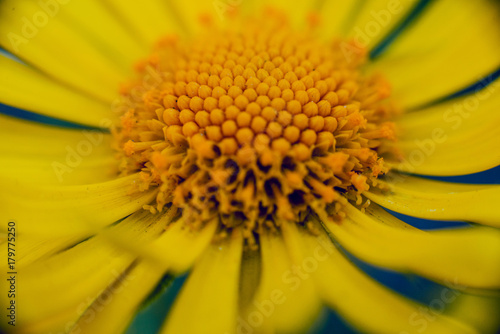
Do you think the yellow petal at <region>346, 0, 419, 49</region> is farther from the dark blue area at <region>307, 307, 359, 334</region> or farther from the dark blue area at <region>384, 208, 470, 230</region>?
the dark blue area at <region>307, 307, 359, 334</region>

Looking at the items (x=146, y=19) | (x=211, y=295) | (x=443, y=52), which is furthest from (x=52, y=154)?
(x=443, y=52)

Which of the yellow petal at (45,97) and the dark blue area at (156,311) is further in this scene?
the yellow petal at (45,97)

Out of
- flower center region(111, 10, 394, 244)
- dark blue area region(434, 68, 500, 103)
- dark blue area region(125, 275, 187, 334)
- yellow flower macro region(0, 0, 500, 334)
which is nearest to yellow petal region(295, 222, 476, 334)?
yellow flower macro region(0, 0, 500, 334)

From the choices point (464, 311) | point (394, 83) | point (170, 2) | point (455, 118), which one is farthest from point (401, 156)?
point (170, 2)

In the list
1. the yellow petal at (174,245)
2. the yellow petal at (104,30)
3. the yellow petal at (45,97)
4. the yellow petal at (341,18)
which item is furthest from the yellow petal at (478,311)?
the yellow petal at (104,30)

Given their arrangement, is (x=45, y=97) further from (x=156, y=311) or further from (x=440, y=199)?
(x=440, y=199)

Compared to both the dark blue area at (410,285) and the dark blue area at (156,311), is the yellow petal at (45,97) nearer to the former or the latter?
the dark blue area at (156,311)

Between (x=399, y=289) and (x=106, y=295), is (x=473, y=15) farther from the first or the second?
(x=106, y=295)

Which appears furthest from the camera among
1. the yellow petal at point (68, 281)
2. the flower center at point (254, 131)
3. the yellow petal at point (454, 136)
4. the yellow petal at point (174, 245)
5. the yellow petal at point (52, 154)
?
the yellow petal at point (52, 154)
